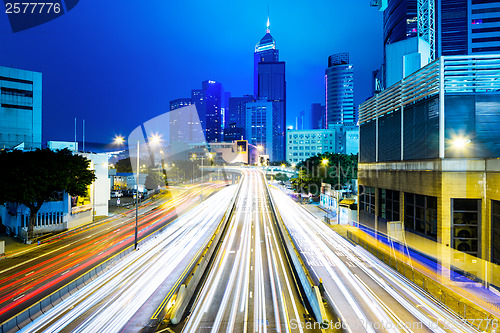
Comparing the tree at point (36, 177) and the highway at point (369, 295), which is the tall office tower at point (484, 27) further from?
the tree at point (36, 177)

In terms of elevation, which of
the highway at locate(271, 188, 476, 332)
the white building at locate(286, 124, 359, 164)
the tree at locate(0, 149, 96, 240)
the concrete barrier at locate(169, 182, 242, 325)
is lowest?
the highway at locate(271, 188, 476, 332)

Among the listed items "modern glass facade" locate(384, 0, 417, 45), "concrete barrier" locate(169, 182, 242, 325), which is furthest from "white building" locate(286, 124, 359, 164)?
"concrete barrier" locate(169, 182, 242, 325)

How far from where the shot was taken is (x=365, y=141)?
135ft

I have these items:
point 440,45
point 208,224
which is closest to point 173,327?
point 208,224

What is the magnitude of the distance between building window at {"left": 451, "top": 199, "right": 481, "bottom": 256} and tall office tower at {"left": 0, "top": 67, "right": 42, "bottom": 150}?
266ft

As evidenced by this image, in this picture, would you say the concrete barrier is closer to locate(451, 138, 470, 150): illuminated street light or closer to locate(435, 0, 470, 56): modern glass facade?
locate(451, 138, 470, 150): illuminated street light

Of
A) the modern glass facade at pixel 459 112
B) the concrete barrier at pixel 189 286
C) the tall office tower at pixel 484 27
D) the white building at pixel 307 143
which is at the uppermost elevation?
the tall office tower at pixel 484 27

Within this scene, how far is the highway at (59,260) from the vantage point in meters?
18.3

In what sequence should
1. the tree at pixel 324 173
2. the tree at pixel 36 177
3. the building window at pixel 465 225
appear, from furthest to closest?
the tree at pixel 324 173 → the tree at pixel 36 177 → the building window at pixel 465 225

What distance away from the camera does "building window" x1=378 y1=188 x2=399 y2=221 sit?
30.6 metres

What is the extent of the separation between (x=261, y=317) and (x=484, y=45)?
9623 cm

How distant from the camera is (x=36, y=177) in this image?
1228 inches

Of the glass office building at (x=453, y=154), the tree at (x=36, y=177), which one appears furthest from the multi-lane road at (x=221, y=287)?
the glass office building at (x=453, y=154)

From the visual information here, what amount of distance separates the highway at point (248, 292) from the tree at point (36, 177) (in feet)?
68.5
